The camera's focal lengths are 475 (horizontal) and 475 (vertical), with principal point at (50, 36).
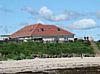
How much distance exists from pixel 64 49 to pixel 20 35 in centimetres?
2668

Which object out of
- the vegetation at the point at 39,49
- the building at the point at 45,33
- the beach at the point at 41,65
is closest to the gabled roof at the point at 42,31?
the building at the point at 45,33

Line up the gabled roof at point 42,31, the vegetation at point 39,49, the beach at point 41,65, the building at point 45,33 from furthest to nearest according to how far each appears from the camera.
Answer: the gabled roof at point 42,31, the building at point 45,33, the vegetation at point 39,49, the beach at point 41,65

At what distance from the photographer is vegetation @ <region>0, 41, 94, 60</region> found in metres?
53.1

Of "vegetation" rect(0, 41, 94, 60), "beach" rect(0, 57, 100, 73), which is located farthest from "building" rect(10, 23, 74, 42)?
"beach" rect(0, 57, 100, 73)

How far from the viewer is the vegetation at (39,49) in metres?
53.1

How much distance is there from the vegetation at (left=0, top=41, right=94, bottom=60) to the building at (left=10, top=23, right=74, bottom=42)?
1577 cm

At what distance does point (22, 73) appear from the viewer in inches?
1431

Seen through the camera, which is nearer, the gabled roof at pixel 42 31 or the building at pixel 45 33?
the building at pixel 45 33

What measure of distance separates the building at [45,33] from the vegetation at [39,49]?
51.8 ft

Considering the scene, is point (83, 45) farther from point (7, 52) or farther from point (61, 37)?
point (61, 37)

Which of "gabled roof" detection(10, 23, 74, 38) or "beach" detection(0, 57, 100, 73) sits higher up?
"gabled roof" detection(10, 23, 74, 38)

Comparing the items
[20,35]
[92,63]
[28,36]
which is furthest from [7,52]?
[20,35]

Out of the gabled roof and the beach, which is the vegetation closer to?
the beach

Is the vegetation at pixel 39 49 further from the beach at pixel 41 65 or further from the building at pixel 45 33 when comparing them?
the building at pixel 45 33
